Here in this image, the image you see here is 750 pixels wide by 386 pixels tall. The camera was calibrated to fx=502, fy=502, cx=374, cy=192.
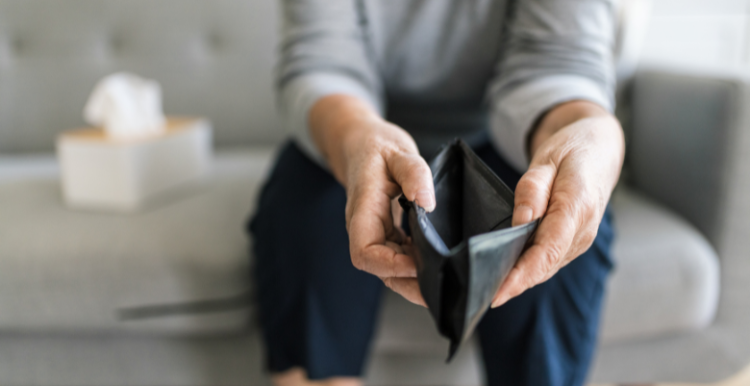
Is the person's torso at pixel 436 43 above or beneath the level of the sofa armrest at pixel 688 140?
above

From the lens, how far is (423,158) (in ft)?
1.05

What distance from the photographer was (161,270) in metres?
0.60

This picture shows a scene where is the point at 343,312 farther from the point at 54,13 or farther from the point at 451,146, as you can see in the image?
the point at 54,13

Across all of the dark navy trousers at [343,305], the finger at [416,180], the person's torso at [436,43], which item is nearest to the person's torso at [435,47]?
the person's torso at [436,43]

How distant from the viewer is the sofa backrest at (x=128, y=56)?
964 mm

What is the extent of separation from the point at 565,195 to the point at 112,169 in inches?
25.3

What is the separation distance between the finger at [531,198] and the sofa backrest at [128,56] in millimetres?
819

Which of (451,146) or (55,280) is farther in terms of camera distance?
(55,280)

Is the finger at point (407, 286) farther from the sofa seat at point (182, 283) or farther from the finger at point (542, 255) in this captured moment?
the sofa seat at point (182, 283)

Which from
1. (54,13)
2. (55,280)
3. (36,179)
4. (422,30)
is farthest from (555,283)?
(54,13)

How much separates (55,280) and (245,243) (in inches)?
8.8

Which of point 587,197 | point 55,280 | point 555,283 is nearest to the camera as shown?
point 587,197

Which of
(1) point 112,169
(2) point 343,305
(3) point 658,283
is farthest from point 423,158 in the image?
(1) point 112,169

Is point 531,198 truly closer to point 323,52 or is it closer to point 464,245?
point 464,245
